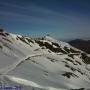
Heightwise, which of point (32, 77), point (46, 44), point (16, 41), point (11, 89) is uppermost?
point (46, 44)

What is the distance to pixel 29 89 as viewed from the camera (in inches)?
1246

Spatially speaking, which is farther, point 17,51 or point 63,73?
point 17,51

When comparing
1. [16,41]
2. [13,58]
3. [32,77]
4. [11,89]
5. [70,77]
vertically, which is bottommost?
[11,89]

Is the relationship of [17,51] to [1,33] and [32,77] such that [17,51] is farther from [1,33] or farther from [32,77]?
[32,77]

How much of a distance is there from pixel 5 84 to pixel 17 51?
44.6m

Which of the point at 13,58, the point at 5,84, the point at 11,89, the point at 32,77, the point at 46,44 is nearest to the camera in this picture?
the point at 11,89


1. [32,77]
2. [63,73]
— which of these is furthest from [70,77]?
[32,77]

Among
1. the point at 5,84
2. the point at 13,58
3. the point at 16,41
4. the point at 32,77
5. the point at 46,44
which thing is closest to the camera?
the point at 5,84

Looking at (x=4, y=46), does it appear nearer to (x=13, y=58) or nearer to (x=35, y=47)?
(x=13, y=58)

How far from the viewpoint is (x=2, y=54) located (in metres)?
66.6

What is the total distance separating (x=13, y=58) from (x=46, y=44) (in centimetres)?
4761

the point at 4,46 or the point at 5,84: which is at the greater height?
the point at 4,46

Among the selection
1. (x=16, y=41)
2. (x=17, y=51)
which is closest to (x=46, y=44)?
(x=16, y=41)

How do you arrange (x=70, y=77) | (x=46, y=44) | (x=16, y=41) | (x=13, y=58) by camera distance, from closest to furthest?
1. (x=70, y=77)
2. (x=13, y=58)
3. (x=16, y=41)
4. (x=46, y=44)
